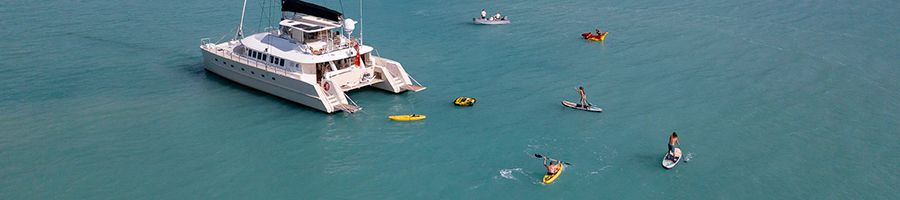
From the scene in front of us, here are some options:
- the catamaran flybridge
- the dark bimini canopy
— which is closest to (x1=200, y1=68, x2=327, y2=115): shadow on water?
the catamaran flybridge

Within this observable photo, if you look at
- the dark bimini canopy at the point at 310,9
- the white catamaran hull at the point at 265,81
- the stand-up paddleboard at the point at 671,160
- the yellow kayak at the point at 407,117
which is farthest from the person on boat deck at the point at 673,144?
the dark bimini canopy at the point at 310,9

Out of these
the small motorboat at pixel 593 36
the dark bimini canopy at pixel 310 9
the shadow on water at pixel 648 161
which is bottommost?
the small motorboat at pixel 593 36

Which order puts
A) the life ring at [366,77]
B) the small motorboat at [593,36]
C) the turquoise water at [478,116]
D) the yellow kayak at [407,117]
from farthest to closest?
the small motorboat at [593,36] → the life ring at [366,77] → the yellow kayak at [407,117] → the turquoise water at [478,116]

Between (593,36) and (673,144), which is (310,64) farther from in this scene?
(593,36)

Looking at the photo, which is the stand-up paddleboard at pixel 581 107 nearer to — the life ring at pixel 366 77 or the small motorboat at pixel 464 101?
the small motorboat at pixel 464 101

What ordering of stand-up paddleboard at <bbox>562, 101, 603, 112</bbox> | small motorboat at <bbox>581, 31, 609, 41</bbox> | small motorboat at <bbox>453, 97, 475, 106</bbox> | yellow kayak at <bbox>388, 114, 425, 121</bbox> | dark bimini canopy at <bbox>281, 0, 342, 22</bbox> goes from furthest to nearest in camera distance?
small motorboat at <bbox>581, 31, 609, 41</bbox> < dark bimini canopy at <bbox>281, 0, 342, 22</bbox> < small motorboat at <bbox>453, 97, 475, 106</bbox> < stand-up paddleboard at <bbox>562, 101, 603, 112</bbox> < yellow kayak at <bbox>388, 114, 425, 121</bbox>

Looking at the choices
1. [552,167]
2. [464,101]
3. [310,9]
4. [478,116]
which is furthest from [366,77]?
[552,167]

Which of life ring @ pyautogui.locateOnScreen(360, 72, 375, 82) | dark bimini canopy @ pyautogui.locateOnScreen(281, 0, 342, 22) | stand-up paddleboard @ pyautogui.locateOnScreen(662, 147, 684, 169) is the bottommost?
life ring @ pyautogui.locateOnScreen(360, 72, 375, 82)

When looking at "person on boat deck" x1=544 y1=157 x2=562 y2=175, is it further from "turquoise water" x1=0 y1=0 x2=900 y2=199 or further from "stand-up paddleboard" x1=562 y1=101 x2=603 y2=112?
"stand-up paddleboard" x1=562 y1=101 x2=603 y2=112
